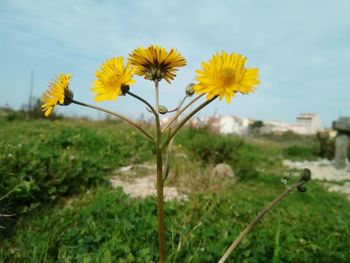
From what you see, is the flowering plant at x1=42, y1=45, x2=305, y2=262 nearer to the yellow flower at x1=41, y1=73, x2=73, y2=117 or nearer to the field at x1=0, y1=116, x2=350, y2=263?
the yellow flower at x1=41, y1=73, x2=73, y2=117

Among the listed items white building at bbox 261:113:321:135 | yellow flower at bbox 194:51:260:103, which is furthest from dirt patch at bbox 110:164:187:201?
white building at bbox 261:113:321:135

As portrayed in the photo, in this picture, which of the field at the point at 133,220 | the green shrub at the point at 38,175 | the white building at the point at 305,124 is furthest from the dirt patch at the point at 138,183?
the white building at the point at 305,124

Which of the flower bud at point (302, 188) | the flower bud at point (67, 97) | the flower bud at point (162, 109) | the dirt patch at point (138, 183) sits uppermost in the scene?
the flower bud at point (67, 97)

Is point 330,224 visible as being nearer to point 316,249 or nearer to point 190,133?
point 316,249

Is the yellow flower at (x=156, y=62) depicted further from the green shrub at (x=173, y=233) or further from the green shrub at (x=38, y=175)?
the green shrub at (x=38, y=175)

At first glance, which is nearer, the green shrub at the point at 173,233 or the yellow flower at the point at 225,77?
the yellow flower at the point at 225,77

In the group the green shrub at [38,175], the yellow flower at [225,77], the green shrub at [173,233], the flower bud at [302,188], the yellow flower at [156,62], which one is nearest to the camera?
the yellow flower at [225,77]
